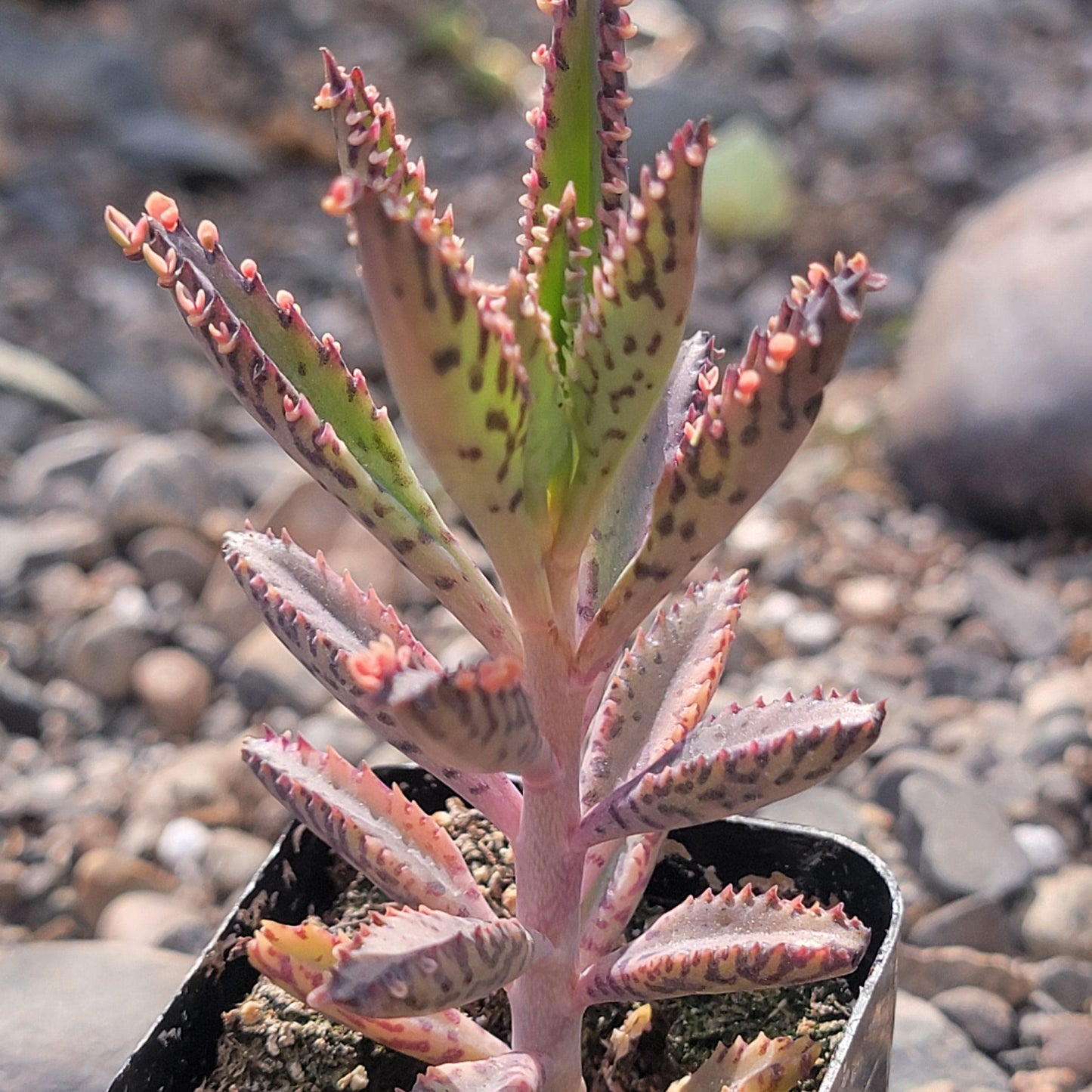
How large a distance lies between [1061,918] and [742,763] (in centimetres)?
111

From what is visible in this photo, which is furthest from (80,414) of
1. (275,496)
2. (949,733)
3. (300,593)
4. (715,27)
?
(715,27)

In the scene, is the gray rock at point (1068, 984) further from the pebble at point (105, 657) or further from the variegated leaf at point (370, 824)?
the pebble at point (105, 657)

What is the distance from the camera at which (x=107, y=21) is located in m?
4.93

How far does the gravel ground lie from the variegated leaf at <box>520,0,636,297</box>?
36.8 inches

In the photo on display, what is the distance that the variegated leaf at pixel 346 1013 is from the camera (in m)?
0.77

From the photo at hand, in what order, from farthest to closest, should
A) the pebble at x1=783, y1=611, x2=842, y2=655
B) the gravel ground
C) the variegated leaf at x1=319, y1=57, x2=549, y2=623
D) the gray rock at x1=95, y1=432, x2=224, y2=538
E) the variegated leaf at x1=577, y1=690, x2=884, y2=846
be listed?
1. the gray rock at x1=95, y1=432, x2=224, y2=538
2. the pebble at x1=783, y1=611, x2=842, y2=655
3. the gravel ground
4. the variegated leaf at x1=577, y1=690, x2=884, y2=846
5. the variegated leaf at x1=319, y1=57, x2=549, y2=623

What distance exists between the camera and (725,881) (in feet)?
Result: 3.36

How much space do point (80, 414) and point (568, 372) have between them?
2497 millimetres

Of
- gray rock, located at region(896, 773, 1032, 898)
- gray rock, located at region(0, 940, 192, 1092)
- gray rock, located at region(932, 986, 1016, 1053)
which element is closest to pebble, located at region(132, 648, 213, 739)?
gray rock, located at region(0, 940, 192, 1092)

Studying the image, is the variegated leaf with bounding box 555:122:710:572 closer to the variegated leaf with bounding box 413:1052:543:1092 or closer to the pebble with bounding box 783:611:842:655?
the variegated leaf with bounding box 413:1052:543:1092

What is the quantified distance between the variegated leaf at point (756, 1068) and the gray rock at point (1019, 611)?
150 centimetres

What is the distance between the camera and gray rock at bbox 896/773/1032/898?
5.36 ft

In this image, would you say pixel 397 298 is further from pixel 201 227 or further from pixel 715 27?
pixel 715 27

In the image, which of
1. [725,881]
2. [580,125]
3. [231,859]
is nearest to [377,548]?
[231,859]
